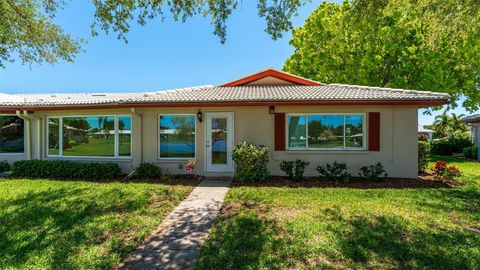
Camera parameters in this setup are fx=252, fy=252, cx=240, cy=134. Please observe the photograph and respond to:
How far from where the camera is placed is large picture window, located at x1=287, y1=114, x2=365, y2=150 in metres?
9.59

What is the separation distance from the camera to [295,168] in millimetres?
9242

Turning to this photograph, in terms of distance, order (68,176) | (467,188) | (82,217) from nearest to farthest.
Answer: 1. (82,217)
2. (467,188)
3. (68,176)

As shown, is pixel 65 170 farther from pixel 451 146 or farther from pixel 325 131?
pixel 451 146

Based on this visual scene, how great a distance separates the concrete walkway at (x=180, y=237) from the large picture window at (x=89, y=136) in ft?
16.7

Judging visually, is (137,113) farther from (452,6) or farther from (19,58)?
(452,6)

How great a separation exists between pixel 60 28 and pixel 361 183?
13.5 metres

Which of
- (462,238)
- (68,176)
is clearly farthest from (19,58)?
(462,238)

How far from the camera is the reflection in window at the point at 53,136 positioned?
1091 cm

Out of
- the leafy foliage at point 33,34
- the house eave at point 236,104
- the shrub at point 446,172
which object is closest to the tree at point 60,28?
the leafy foliage at point 33,34

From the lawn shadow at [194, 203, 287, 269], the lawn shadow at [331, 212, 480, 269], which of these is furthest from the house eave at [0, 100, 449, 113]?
the lawn shadow at [331, 212, 480, 269]

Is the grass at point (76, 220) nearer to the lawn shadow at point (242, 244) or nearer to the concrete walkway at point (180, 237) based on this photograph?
the concrete walkway at point (180, 237)

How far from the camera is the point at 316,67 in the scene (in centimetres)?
2047

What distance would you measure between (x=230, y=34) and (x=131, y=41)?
291 centimetres

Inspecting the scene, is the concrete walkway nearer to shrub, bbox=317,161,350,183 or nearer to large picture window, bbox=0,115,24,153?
shrub, bbox=317,161,350,183
